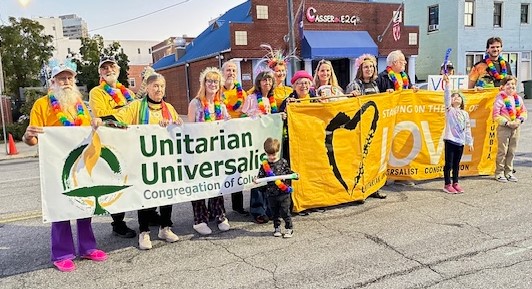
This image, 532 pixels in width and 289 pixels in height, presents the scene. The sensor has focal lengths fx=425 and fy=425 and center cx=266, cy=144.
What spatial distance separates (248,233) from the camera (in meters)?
4.88

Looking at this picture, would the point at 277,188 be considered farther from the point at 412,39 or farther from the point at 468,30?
the point at 468,30

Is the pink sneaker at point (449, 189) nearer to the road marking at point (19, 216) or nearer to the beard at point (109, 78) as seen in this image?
the beard at point (109, 78)

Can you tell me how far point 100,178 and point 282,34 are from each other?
19161 millimetres

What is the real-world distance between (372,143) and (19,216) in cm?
508

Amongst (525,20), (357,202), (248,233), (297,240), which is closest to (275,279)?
(297,240)

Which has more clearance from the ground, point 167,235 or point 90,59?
point 90,59

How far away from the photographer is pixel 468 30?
27.5 m

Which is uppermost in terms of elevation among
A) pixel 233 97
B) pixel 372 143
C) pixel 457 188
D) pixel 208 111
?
pixel 233 97

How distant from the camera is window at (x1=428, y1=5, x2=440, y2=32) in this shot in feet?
94.2

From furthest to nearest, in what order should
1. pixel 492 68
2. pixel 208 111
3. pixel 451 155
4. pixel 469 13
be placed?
pixel 469 13
pixel 492 68
pixel 451 155
pixel 208 111

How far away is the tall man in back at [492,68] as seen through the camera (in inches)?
283

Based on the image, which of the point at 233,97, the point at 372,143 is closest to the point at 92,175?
the point at 233,97

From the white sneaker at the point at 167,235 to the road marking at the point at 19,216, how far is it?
2.36 metres

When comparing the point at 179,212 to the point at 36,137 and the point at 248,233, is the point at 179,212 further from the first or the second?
the point at 36,137
